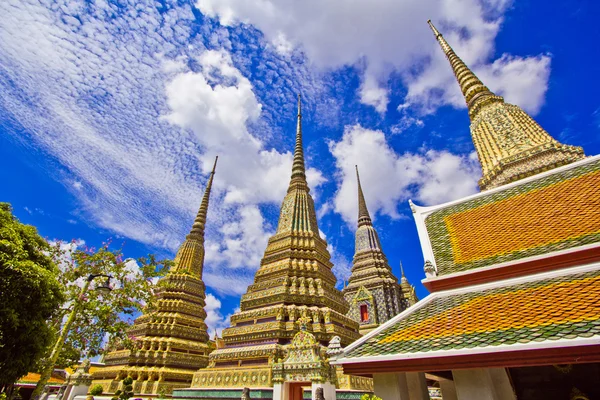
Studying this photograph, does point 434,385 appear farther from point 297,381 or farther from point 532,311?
point 532,311

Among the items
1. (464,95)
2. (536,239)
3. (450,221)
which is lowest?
(536,239)

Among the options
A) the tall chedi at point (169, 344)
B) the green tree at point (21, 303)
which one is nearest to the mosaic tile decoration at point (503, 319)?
the green tree at point (21, 303)

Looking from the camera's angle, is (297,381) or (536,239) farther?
(297,381)

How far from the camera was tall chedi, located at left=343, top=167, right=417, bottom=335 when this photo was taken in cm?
2578

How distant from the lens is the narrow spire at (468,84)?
68.5ft

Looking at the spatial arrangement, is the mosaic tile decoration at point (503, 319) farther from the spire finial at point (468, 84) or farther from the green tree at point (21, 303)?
the spire finial at point (468, 84)

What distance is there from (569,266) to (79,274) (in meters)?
11.7

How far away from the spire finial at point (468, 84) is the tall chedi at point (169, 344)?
68.9ft

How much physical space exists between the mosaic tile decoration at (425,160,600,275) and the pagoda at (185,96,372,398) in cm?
488

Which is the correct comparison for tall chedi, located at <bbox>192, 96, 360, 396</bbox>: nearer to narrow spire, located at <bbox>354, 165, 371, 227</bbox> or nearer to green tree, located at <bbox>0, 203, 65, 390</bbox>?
green tree, located at <bbox>0, 203, 65, 390</bbox>

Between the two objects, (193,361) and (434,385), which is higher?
(193,361)

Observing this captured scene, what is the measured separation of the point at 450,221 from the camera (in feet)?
28.2

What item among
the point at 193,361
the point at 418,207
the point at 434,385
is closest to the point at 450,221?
the point at 418,207

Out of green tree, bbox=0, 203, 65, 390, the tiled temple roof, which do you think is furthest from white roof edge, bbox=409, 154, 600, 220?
green tree, bbox=0, 203, 65, 390
